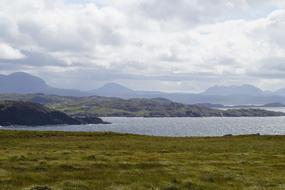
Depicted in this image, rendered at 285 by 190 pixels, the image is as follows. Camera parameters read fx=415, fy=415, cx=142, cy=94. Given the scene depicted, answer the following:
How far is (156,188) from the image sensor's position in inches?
965

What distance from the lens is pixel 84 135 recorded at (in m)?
85.8

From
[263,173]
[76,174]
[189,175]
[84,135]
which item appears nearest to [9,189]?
[76,174]

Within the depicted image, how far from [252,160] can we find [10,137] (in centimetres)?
4947

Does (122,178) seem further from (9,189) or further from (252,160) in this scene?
(252,160)

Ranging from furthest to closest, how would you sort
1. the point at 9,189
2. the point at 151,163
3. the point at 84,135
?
1. the point at 84,135
2. the point at 151,163
3. the point at 9,189

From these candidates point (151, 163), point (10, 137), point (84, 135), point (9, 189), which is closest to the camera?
point (9, 189)

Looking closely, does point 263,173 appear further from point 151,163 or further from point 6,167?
point 6,167

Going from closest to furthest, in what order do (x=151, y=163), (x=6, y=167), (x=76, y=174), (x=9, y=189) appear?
1. (x=9, y=189)
2. (x=76, y=174)
3. (x=6, y=167)
4. (x=151, y=163)

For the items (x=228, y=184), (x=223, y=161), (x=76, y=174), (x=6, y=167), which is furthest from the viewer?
(x=223, y=161)

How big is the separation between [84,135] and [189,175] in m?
57.5

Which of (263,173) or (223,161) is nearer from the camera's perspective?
(263,173)

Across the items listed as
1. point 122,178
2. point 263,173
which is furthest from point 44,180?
point 263,173

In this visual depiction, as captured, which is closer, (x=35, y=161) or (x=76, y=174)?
(x=76, y=174)

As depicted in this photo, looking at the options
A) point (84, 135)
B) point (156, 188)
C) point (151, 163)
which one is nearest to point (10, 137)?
point (84, 135)
